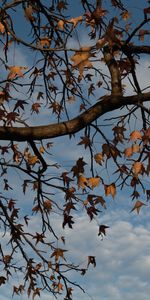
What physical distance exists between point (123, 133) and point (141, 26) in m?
1.22

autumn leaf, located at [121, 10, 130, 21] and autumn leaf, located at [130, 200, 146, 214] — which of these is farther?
autumn leaf, located at [121, 10, 130, 21]

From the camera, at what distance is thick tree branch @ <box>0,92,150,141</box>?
3.50 metres

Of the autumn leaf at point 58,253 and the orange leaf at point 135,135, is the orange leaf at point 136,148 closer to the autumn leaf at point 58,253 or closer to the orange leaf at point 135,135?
the orange leaf at point 135,135

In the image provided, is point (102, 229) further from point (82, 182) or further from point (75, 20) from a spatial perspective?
point (75, 20)

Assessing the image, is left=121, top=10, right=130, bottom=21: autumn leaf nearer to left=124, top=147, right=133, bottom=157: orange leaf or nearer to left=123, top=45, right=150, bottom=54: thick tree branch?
left=123, top=45, right=150, bottom=54: thick tree branch

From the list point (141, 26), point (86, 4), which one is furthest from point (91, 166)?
point (86, 4)

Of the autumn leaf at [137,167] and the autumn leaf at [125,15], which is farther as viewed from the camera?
the autumn leaf at [125,15]

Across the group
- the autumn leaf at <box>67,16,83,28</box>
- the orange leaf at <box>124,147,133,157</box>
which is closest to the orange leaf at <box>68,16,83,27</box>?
the autumn leaf at <box>67,16,83,28</box>

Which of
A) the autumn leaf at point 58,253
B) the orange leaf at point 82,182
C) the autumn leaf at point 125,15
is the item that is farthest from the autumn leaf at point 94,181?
the autumn leaf at point 125,15

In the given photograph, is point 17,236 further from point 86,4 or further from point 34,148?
point 86,4

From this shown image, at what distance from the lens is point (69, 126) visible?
3566 mm

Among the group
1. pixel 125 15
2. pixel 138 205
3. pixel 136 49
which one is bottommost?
pixel 138 205

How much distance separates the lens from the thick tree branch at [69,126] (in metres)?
3.50

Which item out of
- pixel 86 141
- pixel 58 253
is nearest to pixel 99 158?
pixel 86 141
